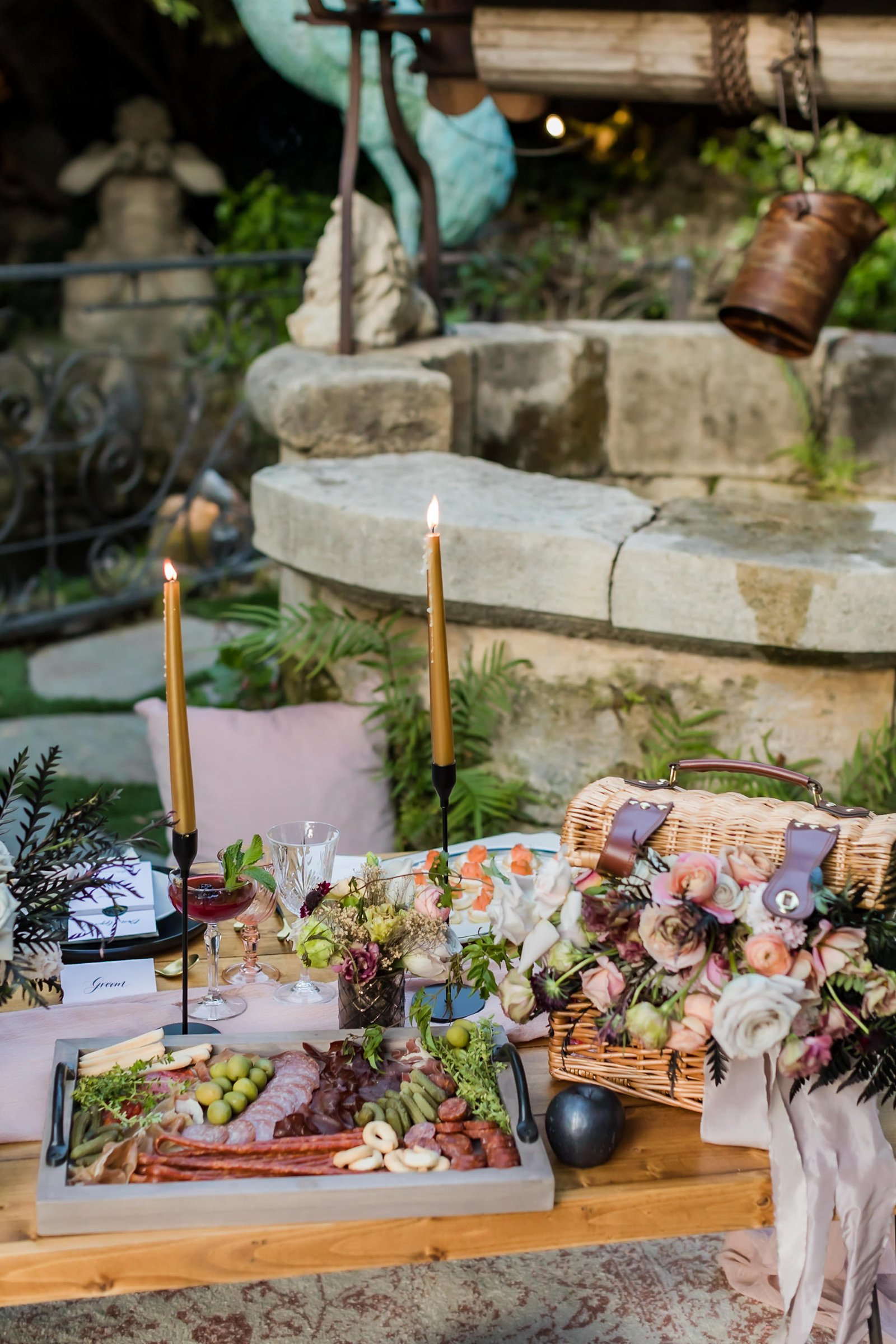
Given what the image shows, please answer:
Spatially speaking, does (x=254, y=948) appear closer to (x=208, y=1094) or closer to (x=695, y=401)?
(x=208, y=1094)

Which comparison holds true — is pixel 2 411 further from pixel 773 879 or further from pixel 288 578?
pixel 773 879

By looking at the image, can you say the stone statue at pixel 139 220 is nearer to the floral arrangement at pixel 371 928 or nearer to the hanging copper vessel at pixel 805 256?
the hanging copper vessel at pixel 805 256

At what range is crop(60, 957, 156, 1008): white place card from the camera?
5.42 feet

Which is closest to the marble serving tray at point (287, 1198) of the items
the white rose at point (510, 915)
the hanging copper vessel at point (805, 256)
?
the white rose at point (510, 915)

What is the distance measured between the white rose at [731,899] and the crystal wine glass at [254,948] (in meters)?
0.61

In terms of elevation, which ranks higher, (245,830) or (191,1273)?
(191,1273)

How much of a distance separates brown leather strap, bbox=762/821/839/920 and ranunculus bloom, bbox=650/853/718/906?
0.06 m

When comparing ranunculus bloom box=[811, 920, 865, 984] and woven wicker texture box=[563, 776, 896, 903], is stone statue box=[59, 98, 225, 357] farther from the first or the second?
ranunculus bloom box=[811, 920, 865, 984]

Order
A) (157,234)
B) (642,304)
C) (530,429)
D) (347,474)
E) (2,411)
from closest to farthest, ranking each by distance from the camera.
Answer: (347,474), (530,429), (642,304), (2,411), (157,234)

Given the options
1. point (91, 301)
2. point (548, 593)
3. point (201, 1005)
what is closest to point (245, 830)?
point (548, 593)

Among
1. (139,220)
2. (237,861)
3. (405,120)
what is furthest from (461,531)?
(139,220)

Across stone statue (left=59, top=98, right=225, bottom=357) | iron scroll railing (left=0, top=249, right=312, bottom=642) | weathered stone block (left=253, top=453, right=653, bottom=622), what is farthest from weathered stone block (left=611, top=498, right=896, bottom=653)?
stone statue (left=59, top=98, right=225, bottom=357)

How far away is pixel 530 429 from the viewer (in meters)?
3.93

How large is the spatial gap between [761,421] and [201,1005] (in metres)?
2.90
